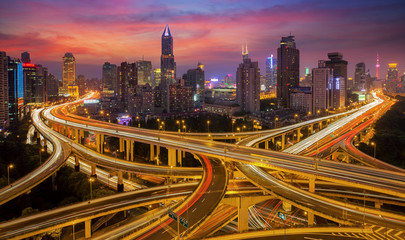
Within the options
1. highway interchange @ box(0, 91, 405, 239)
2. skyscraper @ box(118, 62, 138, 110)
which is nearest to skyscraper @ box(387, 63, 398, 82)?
skyscraper @ box(118, 62, 138, 110)

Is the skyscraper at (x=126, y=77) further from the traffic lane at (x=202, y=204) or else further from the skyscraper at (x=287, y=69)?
the traffic lane at (x=202, y=204)

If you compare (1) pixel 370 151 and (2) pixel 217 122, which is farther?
(2) pixel 217 122

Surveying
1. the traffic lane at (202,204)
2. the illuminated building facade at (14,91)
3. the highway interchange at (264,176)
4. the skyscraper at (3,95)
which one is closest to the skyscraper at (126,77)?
the illuminated building facade at (14,91)

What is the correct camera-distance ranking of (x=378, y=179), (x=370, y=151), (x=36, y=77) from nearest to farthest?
(x=378, y=179) → (x=370, y=151) → (x=36, y=77)

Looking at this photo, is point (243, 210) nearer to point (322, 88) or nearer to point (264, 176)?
point (264, 176)

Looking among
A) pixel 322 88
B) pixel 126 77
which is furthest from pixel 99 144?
pixel 126 77

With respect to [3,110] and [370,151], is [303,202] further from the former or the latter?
[3,110]

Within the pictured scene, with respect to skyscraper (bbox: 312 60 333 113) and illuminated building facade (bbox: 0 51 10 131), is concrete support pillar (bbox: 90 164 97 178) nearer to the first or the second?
illuminated building facade (bbox: 0 51 10 131)

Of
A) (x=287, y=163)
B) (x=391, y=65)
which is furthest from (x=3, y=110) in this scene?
(x=391, y=65)
